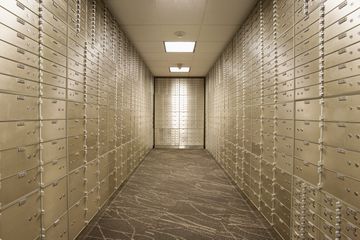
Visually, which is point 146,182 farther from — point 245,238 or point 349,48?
point 349,48

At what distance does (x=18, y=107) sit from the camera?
1529 mm

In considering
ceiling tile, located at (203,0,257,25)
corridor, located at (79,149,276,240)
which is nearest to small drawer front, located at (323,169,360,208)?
corridor, located at (79,149,276,240)

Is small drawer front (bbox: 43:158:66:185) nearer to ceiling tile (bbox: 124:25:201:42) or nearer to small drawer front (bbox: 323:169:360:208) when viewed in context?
small drawer front (bbox: 323:169:360:208)

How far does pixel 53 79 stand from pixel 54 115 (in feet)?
0.89

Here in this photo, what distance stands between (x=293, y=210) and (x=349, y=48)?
53.7 inches

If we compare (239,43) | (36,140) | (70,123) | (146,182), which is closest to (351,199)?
(36,140)

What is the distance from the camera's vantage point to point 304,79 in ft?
6.61

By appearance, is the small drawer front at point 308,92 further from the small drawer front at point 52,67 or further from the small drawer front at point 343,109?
the small drawer front at point 52,67

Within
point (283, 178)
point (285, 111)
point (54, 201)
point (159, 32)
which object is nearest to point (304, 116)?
point (285, 111)

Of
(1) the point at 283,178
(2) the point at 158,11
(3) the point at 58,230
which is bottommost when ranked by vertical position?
(3) the point at 58,230

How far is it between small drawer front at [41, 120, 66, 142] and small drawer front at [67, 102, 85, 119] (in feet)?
0.55

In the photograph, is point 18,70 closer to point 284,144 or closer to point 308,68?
point 308,68

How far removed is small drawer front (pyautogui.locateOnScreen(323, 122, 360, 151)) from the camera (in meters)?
1.43

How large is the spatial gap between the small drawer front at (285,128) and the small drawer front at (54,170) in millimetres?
1928
